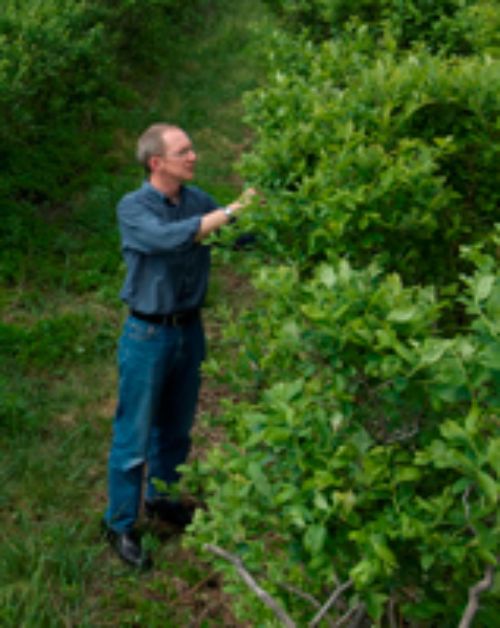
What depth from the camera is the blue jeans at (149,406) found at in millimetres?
3885

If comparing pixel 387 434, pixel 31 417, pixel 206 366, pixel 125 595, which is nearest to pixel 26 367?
pixel 31 417

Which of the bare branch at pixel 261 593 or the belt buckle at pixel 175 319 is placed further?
the belt buckle at pixel 175 319

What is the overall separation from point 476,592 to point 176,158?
2554 millimetres

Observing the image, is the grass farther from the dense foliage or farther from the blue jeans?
the dense foliage

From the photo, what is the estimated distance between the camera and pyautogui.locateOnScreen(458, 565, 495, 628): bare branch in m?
1.83

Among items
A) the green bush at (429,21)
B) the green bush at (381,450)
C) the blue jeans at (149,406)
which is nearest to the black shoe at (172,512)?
the blue jeans at (149,406)

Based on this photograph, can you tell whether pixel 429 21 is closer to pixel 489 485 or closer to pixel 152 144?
pixel 152 144

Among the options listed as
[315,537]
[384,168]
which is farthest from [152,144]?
[315,537]

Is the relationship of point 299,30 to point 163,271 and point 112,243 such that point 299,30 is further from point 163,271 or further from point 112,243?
point 163,271

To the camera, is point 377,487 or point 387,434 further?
point 387,434

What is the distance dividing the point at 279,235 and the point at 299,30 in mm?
6001

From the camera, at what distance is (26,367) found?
5887 mm

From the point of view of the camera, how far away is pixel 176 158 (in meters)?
3.80

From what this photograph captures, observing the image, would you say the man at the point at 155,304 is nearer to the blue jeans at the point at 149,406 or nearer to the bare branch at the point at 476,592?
the blue jeans at the point at 149,406
